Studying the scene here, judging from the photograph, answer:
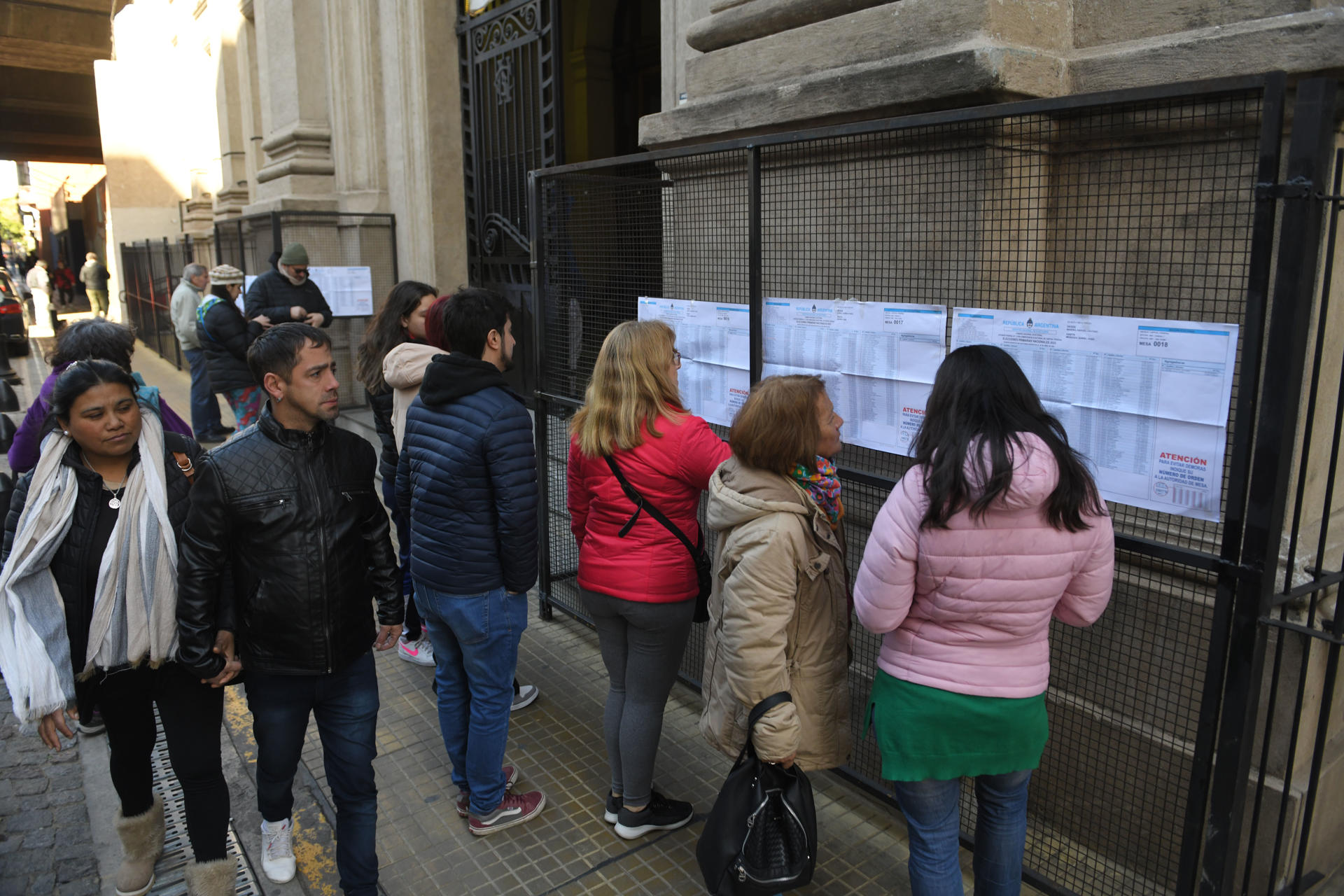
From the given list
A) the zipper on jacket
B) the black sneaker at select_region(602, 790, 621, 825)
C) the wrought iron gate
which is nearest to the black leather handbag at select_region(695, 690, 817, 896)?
the black sneaker at select_region(602, 790, 621, 825)

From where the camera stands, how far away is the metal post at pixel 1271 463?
2.21 metres

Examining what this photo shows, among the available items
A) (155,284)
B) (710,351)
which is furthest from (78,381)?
(155,284)

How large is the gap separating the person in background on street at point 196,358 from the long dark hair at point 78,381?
777cm

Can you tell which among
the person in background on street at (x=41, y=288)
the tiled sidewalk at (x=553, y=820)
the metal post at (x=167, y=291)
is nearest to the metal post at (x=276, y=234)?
the tiled sidewalk at (x=553, y=820)

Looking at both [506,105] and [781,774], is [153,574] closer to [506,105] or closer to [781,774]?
[781,774]

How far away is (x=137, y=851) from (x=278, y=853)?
0.48 meters

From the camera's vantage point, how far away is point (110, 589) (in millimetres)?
2855

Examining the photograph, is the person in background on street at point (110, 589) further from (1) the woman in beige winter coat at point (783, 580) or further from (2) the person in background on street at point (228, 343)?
(2) the person in background on street at point (228, 343)

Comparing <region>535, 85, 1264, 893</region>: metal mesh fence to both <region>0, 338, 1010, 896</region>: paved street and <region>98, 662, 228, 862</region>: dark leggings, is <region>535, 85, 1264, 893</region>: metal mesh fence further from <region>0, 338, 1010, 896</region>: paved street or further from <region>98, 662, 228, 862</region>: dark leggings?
<region>98, 662, 228, 862</region>: dark leggings

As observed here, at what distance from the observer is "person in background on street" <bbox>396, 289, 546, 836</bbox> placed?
10.7 feet

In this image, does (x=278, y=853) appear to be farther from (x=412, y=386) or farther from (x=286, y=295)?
(x=286, y=295)

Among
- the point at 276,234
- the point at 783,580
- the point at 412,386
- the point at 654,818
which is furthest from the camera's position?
the point at 276,234

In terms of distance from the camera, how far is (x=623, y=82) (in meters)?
10.8

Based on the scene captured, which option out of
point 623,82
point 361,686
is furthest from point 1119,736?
point 623,82
